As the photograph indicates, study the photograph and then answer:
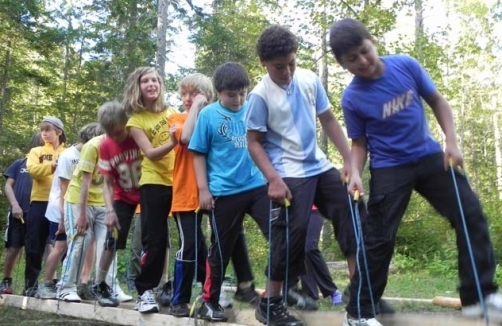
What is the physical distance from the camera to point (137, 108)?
5.23 m

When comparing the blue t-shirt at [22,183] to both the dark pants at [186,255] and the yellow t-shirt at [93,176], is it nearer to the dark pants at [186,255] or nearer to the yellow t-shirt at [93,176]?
the yellow t-shirt at [93,176]

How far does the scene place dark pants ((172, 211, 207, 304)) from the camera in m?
4.69

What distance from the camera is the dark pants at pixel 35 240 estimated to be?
695cm

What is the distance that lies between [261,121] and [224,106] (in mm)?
770

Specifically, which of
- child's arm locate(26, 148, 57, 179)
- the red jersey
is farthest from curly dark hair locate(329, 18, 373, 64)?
child's arm locate(26, 148, 57, 179)

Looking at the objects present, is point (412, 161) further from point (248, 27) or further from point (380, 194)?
point (248, 27)

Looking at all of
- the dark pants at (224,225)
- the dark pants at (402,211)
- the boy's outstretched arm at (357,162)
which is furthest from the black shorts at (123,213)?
the dark pants at (402,211)

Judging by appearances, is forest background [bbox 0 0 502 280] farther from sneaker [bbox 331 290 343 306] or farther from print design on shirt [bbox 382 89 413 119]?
print design on shirt [bbox 382 89 413 119]

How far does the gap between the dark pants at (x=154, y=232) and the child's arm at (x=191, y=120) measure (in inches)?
20.2

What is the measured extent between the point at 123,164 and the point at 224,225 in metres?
A: 1.57

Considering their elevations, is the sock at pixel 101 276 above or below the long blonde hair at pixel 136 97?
below

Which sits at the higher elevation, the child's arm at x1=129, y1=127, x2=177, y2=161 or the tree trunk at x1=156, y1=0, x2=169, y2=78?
the tree trunk at x1=156, y1=0, x2=169, y2=78

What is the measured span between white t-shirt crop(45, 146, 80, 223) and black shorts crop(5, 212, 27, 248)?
32.6 inches

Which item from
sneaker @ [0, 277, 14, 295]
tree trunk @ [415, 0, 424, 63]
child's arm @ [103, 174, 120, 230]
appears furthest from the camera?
tree trunk @ [415, 0, 424, 63]
